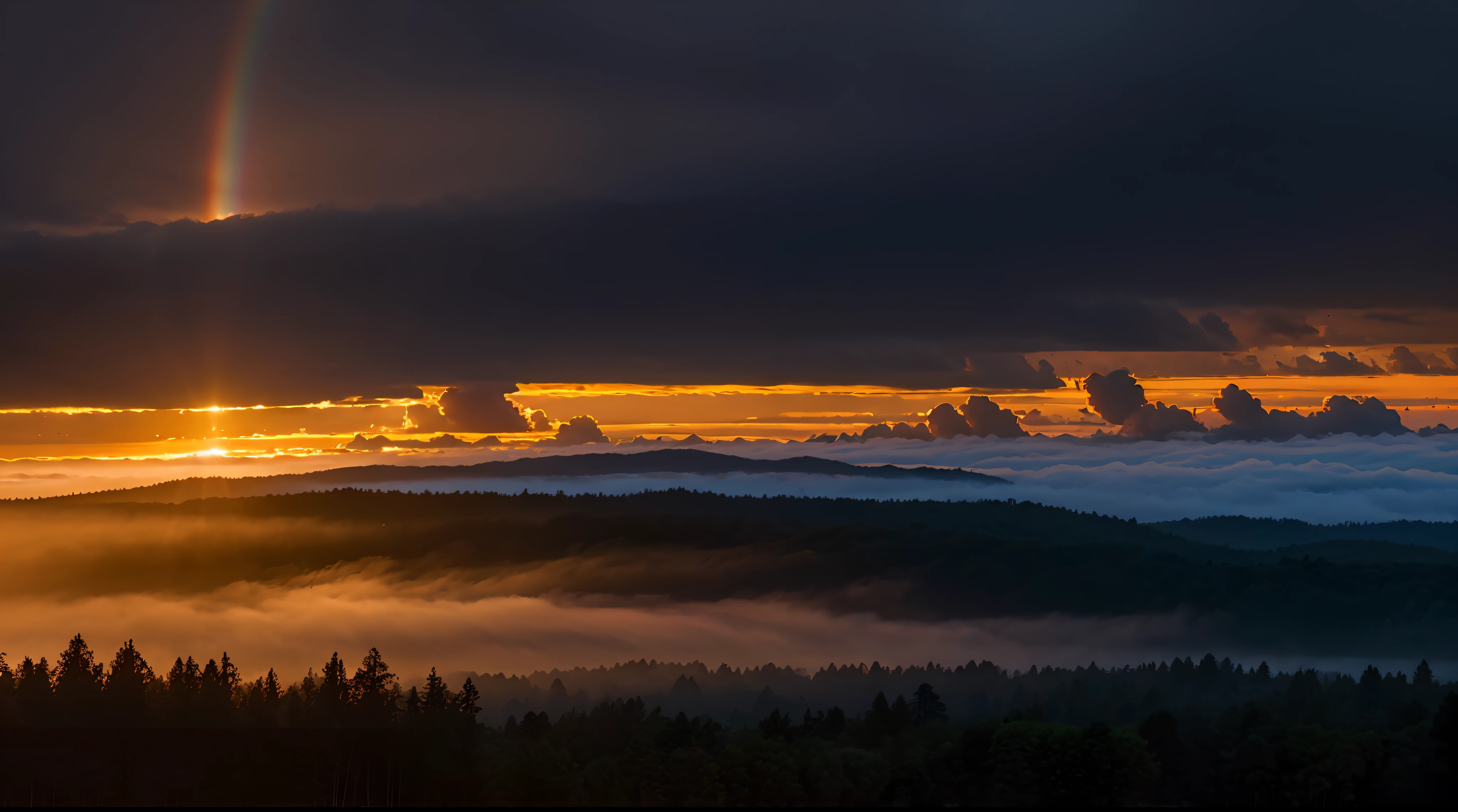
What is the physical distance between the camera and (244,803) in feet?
650

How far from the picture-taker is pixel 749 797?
195 meters

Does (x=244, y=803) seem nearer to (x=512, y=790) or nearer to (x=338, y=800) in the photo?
(x=338, y=800)

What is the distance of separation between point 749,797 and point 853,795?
53.3 ft

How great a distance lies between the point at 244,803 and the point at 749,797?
257ft

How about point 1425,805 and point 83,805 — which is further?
point 83,805

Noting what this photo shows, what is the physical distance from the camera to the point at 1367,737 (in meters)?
198

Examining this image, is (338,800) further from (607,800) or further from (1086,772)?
(1086,772)

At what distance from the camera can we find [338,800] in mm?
198125

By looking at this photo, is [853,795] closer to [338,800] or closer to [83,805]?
[338,800]

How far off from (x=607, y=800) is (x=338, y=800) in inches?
1663

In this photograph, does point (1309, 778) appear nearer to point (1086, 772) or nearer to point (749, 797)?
Answer: point (1086, 772)

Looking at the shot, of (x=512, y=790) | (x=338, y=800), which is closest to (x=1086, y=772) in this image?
(x=512, y=790)

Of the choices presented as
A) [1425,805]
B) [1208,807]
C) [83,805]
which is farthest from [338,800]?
[1425,805]

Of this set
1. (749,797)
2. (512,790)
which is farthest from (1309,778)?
(512,790)
